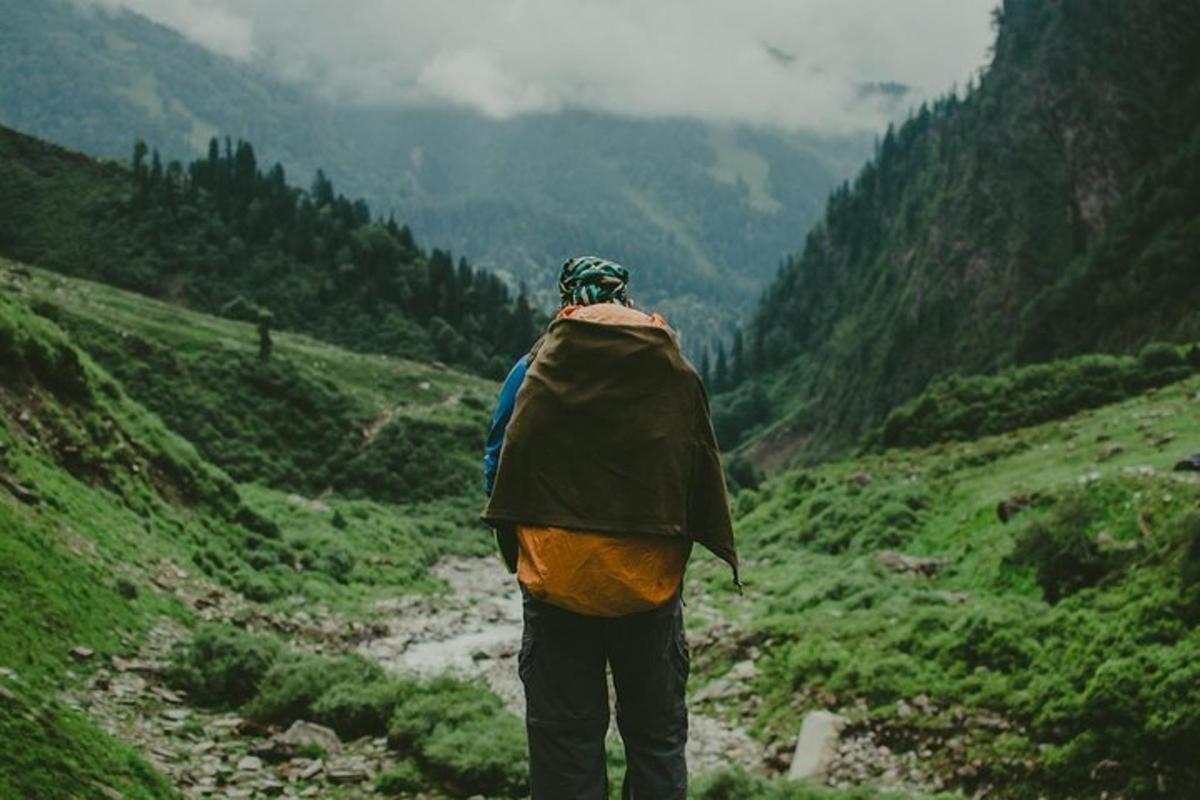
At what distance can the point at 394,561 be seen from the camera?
115 ft

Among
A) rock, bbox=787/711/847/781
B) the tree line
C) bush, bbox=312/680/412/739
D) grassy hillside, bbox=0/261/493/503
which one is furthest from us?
the tree line

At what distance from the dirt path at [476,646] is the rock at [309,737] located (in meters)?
4.71

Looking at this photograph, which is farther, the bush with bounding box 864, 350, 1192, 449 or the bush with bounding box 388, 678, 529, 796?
the bush with bounding box 864, 350, 1192, 449

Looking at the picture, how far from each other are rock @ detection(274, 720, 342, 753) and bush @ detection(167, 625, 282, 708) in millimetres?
1520

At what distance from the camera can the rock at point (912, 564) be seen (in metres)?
20.5

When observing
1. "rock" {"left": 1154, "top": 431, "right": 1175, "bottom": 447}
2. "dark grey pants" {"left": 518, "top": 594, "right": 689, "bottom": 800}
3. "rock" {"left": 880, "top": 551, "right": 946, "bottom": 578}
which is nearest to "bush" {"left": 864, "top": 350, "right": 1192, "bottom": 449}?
"rock" {"left": 1154, "top": 431, "right": 1175, "bottom": 447}

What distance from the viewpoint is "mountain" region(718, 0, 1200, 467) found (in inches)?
3610

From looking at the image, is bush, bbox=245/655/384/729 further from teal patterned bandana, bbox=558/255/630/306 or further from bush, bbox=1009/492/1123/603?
bush, bbox=1009/492/1123/603

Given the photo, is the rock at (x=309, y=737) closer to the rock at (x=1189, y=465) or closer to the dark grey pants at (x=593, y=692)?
the dark grey pants at (x=593, y=692)

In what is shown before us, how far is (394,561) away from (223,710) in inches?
968

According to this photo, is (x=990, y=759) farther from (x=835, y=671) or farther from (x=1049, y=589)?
(x=1049, y=589)

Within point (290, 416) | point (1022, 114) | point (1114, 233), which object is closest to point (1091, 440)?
point (290, 416)

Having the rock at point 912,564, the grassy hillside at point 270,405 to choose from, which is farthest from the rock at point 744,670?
the grassy hillside at point 270,405

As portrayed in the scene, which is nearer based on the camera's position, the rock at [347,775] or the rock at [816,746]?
the rock at [347,775]
